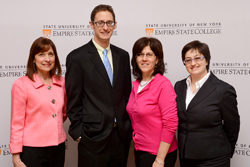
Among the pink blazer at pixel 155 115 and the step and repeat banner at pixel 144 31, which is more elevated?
the step and repeat banner at pixel 144 31

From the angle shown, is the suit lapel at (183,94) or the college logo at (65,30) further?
the college logo at (65,30)

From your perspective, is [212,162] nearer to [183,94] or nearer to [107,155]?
[183,94]

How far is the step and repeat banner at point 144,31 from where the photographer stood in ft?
7.47

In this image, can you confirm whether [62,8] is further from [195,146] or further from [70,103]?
[195,146]

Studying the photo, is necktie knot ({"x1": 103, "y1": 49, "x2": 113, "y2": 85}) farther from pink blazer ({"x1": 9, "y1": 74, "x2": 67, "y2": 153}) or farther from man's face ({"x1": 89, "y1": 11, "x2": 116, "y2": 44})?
pink blazer ({"x1": 9, "y1": 74, "x2": 67, "y2": 153})

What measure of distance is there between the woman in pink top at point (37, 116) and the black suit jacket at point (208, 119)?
965 millimetres

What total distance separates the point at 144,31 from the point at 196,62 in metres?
0.93

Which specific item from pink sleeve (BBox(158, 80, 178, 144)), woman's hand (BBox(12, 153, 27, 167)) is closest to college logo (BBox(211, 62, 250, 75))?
pink sleeve (BBox(158, 80, 178, 144))

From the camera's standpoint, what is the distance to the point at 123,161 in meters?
1.80

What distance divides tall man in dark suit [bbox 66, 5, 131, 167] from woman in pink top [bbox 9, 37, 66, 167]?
0.13m

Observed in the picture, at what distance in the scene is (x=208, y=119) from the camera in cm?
152

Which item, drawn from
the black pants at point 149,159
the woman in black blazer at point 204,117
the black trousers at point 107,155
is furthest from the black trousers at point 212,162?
the black trousers at point 107,155

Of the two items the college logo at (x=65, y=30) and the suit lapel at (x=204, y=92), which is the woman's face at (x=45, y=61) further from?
the suit lapel at (x=204, y=92)

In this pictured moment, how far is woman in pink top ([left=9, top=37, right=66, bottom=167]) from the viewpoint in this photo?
1607 millimetres
